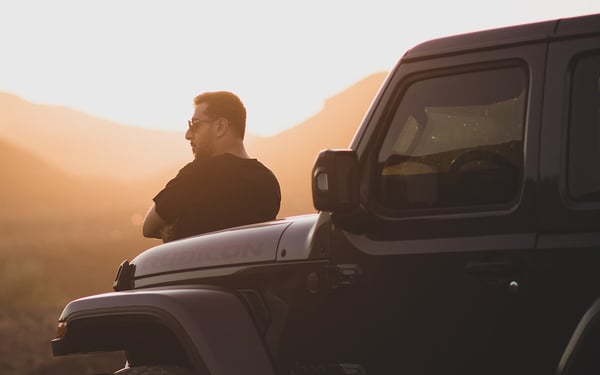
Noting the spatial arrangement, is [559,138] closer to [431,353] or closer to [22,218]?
[431,353]

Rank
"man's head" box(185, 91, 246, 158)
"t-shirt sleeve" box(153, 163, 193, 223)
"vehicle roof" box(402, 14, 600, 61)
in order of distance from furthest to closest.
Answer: "man's head" box(185, 91, 246, 158) < "t-shirt sleeve" box(153, 163, 193, 223) < "vehicle roof" box(402, 14, 600, 61)

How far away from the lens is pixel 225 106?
20.5 ft

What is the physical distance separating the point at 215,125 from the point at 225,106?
0.15 metres

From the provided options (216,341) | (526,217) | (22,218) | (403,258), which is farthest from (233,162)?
(22,218)

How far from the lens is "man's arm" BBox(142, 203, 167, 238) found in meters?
5.64

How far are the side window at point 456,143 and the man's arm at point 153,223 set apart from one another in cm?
178

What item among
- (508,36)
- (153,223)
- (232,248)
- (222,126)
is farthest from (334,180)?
(222,126)

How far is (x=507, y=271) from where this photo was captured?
12.6 feet

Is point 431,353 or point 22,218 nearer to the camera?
point 431,353

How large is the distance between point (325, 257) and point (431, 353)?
0.58m

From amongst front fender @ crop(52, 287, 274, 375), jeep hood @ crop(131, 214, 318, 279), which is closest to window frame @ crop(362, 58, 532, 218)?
jeep hood @ crop(131, 214, 318, 279)

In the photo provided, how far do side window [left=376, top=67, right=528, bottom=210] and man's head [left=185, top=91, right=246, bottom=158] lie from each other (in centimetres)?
211

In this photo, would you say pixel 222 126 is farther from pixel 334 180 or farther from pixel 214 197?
pixel 334 180

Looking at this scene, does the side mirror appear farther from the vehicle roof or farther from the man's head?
the man's head
